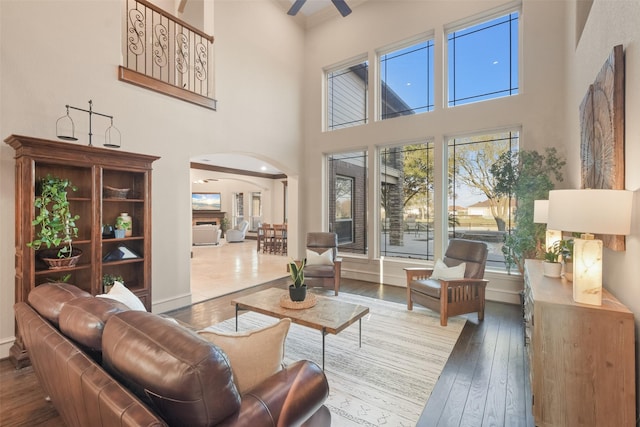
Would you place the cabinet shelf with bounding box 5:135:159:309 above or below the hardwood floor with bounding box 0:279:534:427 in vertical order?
above

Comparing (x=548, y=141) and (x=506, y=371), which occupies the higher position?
(x=548, y=141)

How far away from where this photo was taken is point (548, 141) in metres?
4.07

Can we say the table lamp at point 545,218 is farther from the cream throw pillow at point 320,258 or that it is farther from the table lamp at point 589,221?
the cream throw pillow at point 320,258

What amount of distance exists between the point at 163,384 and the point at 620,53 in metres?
2.90

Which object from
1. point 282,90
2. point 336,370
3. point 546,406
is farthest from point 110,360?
point 282,90

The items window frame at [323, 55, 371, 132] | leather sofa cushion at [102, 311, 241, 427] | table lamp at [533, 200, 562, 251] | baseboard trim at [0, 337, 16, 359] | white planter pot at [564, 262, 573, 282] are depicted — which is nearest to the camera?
leather sofa cushion at [102, 311, 241, 427]

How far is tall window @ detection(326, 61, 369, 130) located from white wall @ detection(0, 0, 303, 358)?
28.4 inches

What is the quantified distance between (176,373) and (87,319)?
0.75m

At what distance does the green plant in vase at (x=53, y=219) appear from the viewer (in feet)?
8.60

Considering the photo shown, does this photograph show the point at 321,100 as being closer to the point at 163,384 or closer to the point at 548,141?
the point at 548,141

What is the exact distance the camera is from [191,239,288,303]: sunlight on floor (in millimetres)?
5035

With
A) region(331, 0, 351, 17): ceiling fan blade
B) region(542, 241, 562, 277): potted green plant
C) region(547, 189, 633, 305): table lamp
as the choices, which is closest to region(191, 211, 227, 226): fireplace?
region(331, 0, 351, 17): ceiling fan blade

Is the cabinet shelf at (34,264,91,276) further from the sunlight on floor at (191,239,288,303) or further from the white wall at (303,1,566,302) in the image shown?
the white wall at (303,1,566,302)

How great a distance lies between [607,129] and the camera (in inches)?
77.0
